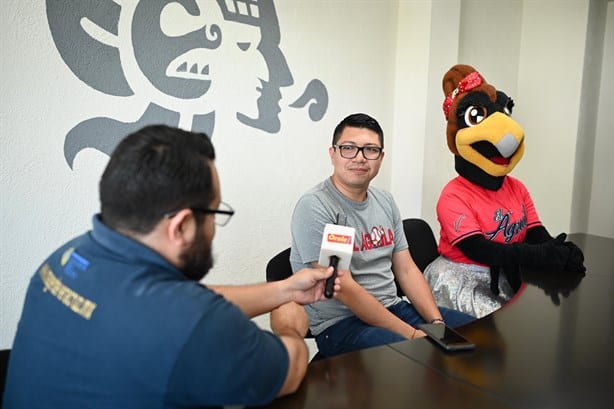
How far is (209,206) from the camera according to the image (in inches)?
35.2

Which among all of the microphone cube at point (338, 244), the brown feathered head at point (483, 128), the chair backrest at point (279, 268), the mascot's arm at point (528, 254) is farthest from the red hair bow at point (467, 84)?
the microphone cube at point (338, 244)

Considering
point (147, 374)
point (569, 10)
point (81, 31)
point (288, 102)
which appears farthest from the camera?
point (569, 10)

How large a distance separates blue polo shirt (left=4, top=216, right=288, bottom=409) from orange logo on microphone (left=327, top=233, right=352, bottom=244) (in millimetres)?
436

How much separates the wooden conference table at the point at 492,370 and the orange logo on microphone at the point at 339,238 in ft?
0.91

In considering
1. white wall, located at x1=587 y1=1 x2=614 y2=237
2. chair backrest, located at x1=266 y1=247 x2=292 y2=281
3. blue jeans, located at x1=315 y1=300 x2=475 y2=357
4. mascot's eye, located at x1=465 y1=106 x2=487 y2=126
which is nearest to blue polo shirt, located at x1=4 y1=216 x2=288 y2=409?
blue jeans, located at x1=315 y1=300 x2=475 y2=357

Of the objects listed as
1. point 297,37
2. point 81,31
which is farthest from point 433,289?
point 81,31

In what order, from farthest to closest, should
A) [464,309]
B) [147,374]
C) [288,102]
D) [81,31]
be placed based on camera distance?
[288,102] < [464,309] < [81,31] < [147,374]

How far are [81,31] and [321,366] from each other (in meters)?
1.50

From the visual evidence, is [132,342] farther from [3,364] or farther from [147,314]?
[3,364]

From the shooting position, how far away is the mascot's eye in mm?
2074

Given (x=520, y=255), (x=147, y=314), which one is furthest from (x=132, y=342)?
(x=520, y=255)

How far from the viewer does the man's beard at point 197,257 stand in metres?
0.88

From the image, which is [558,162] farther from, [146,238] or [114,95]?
[146,238]

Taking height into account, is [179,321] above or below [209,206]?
below
